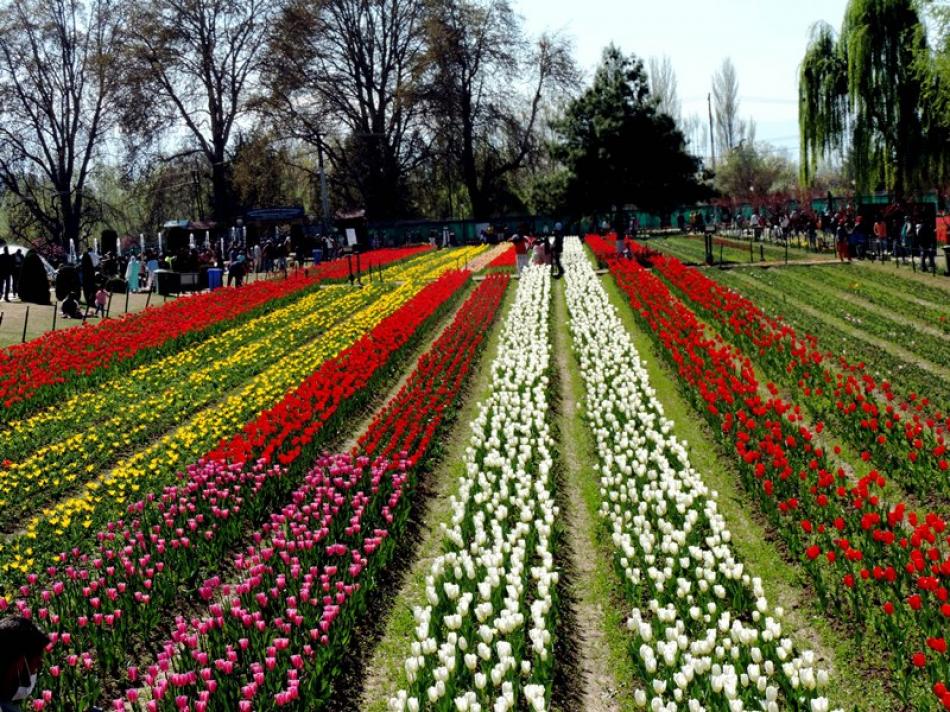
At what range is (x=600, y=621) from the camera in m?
7.11

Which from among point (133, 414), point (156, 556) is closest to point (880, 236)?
point (133, 414)

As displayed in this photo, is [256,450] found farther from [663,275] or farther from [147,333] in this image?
A: [663,275]

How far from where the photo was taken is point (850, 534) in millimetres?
7852

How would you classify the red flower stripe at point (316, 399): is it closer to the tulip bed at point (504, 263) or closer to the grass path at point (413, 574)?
the grass path at point (413, 574)

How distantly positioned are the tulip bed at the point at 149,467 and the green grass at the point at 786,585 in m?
5.81

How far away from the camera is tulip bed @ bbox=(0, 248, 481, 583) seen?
863 cm

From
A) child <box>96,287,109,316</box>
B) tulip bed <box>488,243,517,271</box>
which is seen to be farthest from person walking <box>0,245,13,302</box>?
tulip bed <box>488,243,517,271</box>

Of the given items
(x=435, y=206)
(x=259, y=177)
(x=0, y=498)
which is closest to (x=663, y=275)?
(x=0, y=498)

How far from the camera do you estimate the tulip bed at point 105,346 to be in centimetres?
1539

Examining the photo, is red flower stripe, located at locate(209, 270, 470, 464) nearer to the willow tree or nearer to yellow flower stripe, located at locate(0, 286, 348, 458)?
yellow flower stripe, located at locate(0, 286, 348, 458)

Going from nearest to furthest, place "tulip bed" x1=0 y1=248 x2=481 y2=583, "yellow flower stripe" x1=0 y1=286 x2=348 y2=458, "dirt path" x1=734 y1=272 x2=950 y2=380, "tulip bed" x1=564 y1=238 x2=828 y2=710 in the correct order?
"tulip bed" x1=564 y1=238 x2=828 y2=710 → "tulip bed" x1=0 y1=248 x2=481 y2=583 → "yellow flower stripe" x1=0 y1=286 x2=348 y2=458 → "dirt path" x1=734 y1=272 x2=950 y2=380

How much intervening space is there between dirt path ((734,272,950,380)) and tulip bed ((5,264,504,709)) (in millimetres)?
7278

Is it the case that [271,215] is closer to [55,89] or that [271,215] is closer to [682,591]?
[55,89]

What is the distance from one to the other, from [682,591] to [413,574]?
7.87ft
